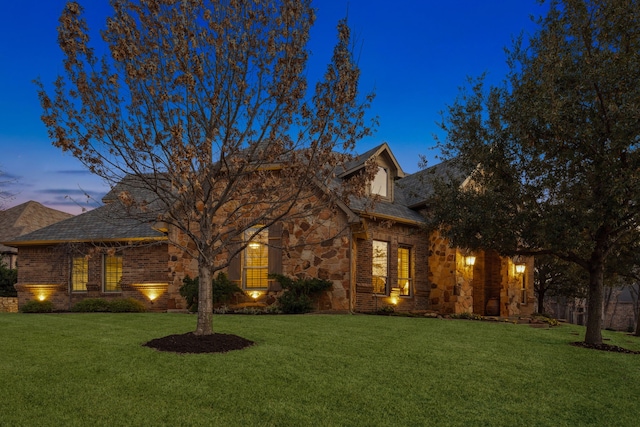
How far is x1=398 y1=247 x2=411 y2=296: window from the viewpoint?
20250 mm

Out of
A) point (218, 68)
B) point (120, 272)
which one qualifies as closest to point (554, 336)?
point (218, 68)

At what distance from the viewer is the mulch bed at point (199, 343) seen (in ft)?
27.6

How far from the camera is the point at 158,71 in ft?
28.9

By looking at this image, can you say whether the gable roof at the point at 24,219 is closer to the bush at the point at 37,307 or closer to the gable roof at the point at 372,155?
the bush at the point at 37,307

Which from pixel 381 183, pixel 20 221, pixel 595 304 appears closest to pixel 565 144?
pixel 595 304

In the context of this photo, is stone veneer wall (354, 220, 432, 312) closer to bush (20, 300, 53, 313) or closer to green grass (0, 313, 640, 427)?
green grass (0, 313, 640, 427)

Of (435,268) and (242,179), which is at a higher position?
(242,179)

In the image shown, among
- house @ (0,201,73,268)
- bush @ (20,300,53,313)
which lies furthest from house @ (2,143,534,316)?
house @ (0,201,73,268)

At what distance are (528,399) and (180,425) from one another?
448 cm

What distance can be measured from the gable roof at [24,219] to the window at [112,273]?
12.0 meters

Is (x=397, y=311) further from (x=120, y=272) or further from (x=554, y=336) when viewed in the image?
(x=120, y=272)

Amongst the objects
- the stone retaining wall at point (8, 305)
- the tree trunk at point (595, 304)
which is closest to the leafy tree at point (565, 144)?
the tree trunk at point (595, 304)

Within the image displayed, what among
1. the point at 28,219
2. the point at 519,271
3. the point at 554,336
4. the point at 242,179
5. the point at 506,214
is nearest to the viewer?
the point at 242,179

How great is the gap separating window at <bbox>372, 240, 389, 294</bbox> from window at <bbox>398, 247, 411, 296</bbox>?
1.06 m
